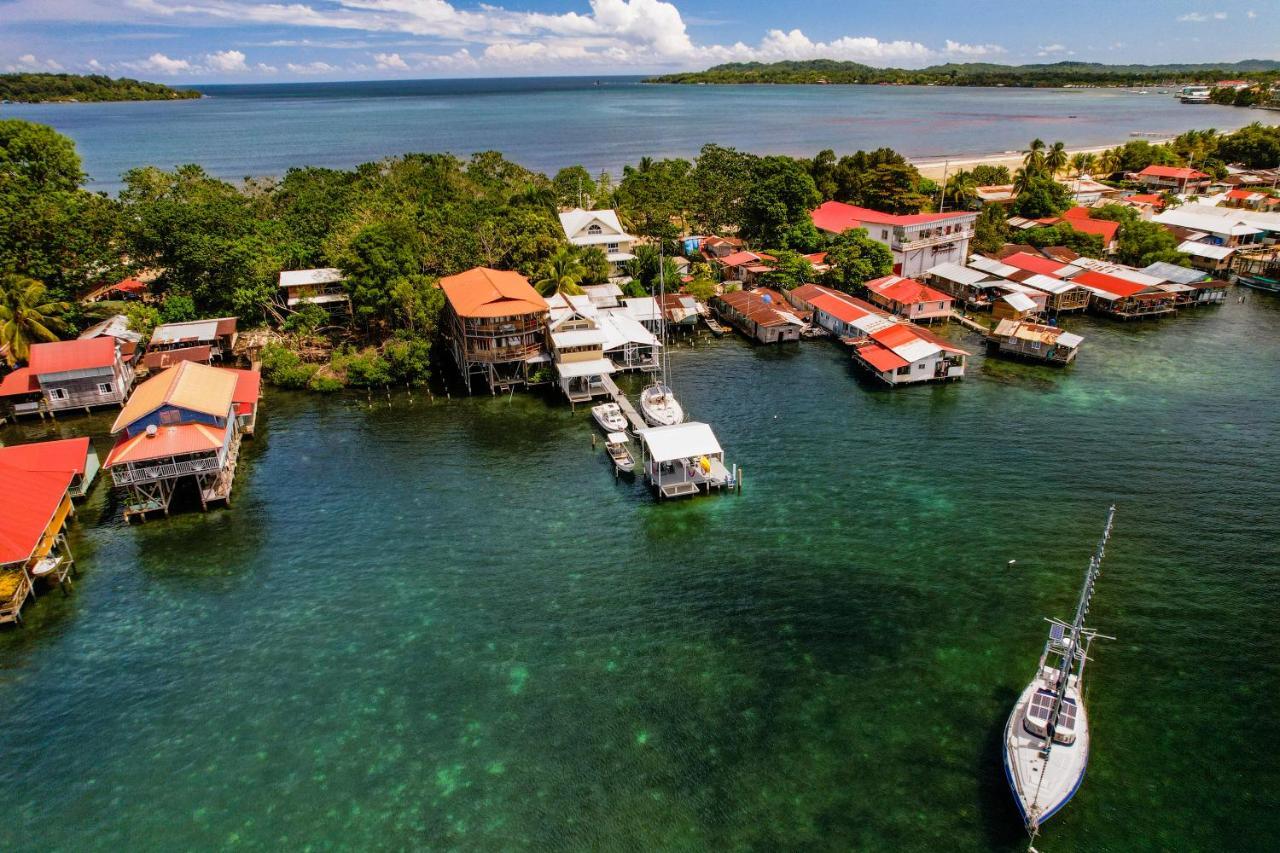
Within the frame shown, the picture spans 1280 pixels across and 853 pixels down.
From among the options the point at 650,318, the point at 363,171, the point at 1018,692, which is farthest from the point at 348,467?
the point at 363,171

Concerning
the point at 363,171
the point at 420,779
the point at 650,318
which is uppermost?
the point at 363,171

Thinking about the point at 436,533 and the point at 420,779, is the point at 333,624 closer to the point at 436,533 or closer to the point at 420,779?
the point at 436,533

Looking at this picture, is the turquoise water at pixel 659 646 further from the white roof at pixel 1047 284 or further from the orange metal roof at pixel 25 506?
the white roof at pixel 1047 284

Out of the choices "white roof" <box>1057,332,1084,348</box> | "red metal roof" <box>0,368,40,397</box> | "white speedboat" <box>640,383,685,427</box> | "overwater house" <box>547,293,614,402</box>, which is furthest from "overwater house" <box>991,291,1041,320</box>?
"red metal roof" <box>0,368,40,397</box>

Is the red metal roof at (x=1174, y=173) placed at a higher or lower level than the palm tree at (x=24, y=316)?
higher

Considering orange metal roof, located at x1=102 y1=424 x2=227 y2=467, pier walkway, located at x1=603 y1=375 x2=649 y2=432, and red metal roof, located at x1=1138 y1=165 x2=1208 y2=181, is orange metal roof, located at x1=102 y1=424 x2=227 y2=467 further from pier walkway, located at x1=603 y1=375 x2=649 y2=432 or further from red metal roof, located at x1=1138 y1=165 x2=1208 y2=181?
red metal roof, located at x1=1138 y1=165 x2=1208 y2=181

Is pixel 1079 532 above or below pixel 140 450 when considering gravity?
below

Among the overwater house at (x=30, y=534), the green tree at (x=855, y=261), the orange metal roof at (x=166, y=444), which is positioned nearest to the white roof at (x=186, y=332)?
the orange metal roof at (x=166, y=444)
